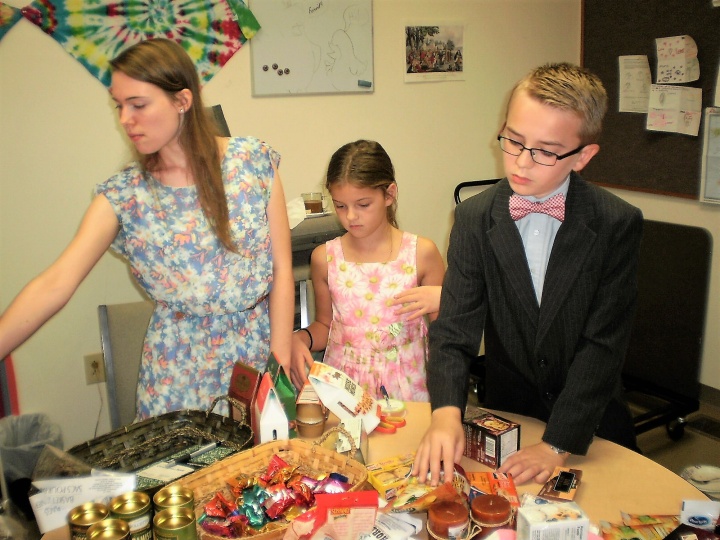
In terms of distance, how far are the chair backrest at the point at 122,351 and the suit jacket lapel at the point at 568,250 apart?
4.64ft

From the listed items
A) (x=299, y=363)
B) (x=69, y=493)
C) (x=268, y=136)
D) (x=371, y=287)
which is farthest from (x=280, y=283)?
(x=268, y=136)

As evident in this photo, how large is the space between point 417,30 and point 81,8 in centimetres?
160

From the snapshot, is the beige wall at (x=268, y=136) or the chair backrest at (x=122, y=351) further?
the beige wall at (x=268, y=136)

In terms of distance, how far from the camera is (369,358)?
2.09 meters

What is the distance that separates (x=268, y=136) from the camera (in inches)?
129

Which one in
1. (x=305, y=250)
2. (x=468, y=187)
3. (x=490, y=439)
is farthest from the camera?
(x=468, y=187)

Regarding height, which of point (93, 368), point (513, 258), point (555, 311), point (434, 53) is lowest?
point (93, 368)

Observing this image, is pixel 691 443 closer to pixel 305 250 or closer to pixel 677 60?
pixel 677 60

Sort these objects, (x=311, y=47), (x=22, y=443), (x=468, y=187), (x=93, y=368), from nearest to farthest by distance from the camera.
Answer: (x=22, y=443)
(x=93, y=368)
(x=311, y=47)
(x=468, y=187)

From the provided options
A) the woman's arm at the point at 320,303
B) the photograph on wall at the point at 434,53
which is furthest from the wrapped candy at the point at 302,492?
the photograph on wall at the point at 434,53

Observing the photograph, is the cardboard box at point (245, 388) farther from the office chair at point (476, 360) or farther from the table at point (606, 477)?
the office chair at point (476, 360)

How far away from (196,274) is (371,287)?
2.02 feet

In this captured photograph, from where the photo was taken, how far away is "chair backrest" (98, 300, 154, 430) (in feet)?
7.53

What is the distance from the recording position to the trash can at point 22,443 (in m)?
2.58
